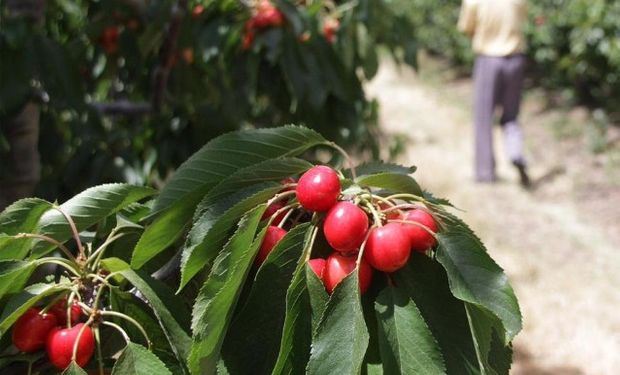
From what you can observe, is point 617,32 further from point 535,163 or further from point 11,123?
point 11,123

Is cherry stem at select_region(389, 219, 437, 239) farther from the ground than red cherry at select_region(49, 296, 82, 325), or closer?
farther from the ground

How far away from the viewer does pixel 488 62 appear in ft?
18.1

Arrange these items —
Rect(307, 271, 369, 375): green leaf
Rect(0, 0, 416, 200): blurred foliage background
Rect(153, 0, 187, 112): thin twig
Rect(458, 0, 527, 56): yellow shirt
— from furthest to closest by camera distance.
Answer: Rect(458, 0, 527, 56): yellow shirt < Rect(153, 0, 187, 112): thin twig < Rect(0, 0, 416, 200): blurred foliage background < Rect(307, 271, 369, 375): green leaf

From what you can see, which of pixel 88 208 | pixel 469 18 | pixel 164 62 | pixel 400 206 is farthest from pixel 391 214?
pixel 469 18

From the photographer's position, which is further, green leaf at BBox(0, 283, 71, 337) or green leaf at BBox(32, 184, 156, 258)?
green leaf at BBox(32, 184, 156, 258)

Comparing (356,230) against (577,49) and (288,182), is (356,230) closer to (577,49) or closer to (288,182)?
(288,182)

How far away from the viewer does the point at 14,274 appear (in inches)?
30.5

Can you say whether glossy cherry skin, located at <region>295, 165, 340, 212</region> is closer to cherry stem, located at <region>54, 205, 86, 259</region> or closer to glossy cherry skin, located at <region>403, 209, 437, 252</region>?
glossy cherry skin, located at <region>403, 209, 437, 252</region>

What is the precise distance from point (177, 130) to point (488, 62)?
4.06 m

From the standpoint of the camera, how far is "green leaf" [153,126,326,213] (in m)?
0.84

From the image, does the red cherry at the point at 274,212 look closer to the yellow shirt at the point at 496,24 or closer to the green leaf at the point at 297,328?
the green leaf at the point at 297,328

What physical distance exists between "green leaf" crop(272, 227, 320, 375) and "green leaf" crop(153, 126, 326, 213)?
0.61 ft

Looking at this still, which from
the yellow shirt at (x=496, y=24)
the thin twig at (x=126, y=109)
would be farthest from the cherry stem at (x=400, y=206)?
the yellow shirt at (x=496, y=24)

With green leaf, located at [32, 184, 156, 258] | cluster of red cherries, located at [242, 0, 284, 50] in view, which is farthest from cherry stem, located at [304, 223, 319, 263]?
cluster of red cherries, located at [242, 0, 284, 50]
